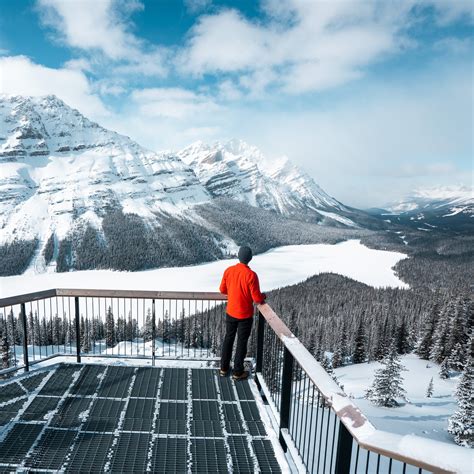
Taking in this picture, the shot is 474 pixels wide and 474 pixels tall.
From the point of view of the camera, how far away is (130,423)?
496cm

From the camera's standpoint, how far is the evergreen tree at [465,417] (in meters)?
21.7

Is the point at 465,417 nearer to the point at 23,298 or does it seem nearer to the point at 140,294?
the point at 140,294

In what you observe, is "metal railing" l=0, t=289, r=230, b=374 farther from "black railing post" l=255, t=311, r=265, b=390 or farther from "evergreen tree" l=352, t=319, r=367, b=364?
"evergreen tree" l=352, t=319, r=367, b=364

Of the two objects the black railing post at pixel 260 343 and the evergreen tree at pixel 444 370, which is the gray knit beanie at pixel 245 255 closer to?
the black railing post at pixel 260 343

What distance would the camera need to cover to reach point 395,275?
137 meters

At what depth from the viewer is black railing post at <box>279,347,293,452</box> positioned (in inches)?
172

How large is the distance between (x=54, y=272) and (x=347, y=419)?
146468 mm

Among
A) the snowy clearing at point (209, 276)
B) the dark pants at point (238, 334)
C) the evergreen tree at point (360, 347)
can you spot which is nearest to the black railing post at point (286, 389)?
the dark pants at point (238, 334)

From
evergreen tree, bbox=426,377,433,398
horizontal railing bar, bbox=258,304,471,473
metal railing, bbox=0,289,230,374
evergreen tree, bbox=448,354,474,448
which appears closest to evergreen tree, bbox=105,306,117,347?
metal railing, bbox=0,289,230,374

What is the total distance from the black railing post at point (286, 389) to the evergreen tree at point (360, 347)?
149 ft

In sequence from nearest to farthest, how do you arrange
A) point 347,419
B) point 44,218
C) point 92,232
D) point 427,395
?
point 347,419 < point 427,395 < point 92,232 < point 44,218

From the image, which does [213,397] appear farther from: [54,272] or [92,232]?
[92,232]

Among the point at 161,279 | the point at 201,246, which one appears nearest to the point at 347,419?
the point at 161,279

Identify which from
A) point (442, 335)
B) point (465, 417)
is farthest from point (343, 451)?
point (442, 335)
